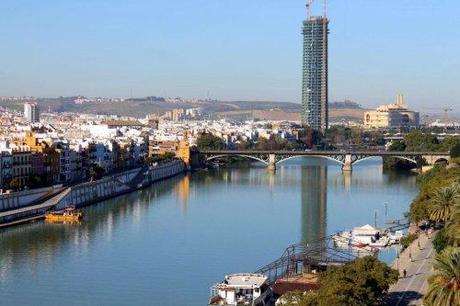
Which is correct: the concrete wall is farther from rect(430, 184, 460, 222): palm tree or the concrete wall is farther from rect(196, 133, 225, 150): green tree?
rect(430, 184, 460, 222): palm tree

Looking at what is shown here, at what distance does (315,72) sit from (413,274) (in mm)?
53908

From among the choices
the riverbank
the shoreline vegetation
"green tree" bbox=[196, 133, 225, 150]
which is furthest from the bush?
"green tree" bbox=[196, 133, 225, 150]

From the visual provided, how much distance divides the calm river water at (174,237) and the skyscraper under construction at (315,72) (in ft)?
124

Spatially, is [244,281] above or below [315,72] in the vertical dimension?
below

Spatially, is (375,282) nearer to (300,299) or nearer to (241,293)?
(300,299)

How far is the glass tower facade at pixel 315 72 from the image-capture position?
64250 millimetres

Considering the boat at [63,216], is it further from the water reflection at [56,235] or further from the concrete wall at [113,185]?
the concrete wall at [113,185]

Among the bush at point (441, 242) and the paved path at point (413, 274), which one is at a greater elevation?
the bush at point (441, 242)

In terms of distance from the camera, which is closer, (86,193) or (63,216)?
(63,216)

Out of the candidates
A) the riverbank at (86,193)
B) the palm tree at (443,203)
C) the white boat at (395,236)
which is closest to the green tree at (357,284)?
the palm tree at (443,203)

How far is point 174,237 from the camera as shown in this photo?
1563 cm

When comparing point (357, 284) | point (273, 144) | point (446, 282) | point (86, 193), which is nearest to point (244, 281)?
point (357, 284)

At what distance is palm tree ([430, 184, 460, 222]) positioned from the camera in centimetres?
1434

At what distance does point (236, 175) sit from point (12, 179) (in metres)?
11.8
